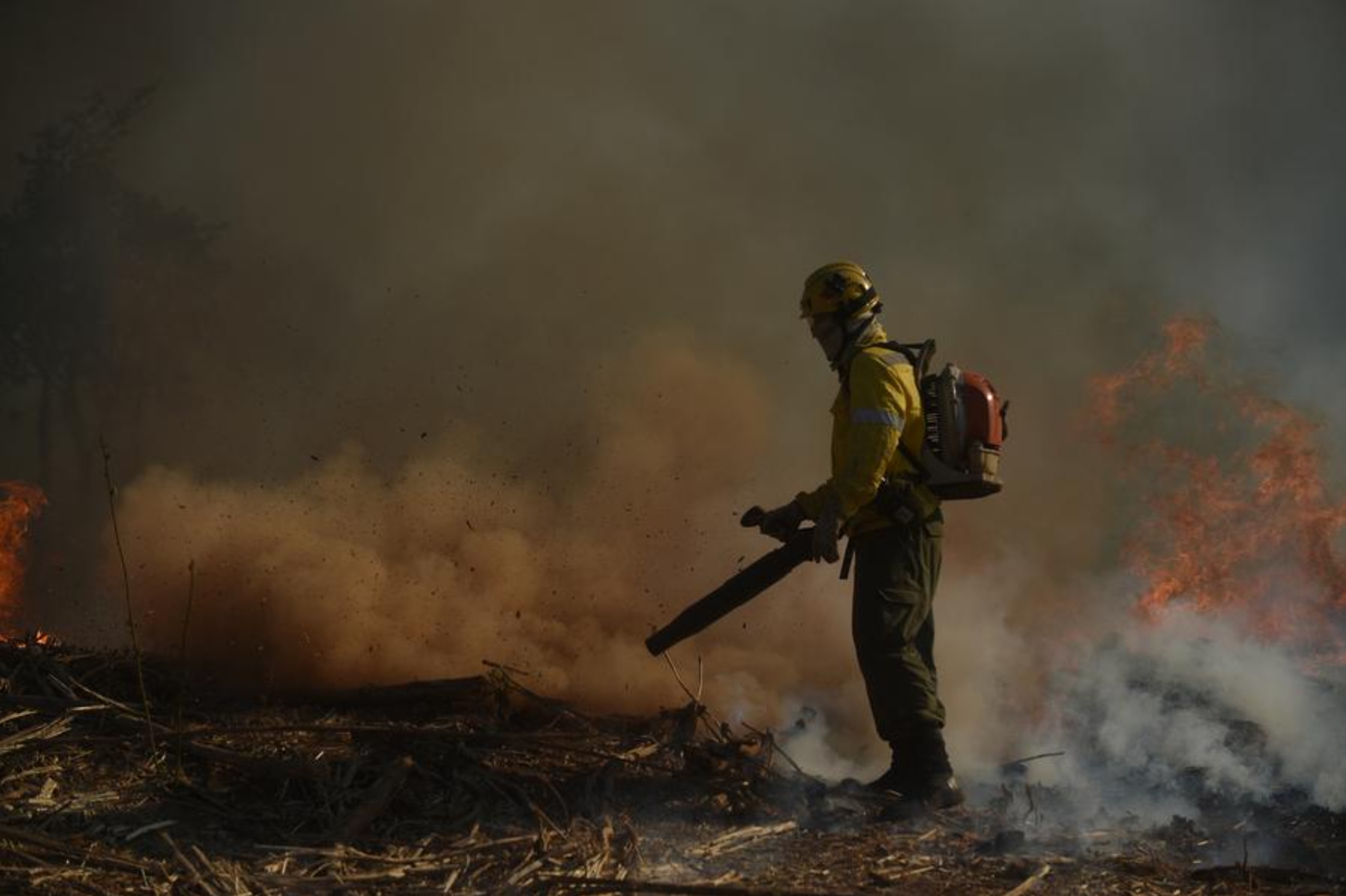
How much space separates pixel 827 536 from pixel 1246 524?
6339 millimetres

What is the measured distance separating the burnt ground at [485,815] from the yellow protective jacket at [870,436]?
108cm

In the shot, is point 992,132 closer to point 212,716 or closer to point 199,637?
point 199,637

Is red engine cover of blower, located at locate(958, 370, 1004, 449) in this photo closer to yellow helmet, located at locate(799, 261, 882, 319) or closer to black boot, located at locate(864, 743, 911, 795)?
yellow helmet, located at locate(799, 261, 882, 319)

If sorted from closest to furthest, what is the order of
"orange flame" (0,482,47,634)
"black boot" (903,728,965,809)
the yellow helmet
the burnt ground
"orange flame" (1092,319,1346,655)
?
1. the burnt ground
2. "black boot" (903,728,965,809)
3. the yellow helmet
4. "orange flame" (1092,319,1346,655)
5. "orange flame" (0,482,47,634)

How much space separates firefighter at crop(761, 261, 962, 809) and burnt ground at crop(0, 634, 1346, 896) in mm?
294

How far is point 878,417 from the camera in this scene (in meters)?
4.98

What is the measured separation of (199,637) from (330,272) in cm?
786

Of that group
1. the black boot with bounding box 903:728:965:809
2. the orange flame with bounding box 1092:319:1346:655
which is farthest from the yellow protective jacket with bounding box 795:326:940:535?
the orange flame with bounding box 1092:319:1346:655

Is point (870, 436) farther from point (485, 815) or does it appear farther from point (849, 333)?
point (485, 815)

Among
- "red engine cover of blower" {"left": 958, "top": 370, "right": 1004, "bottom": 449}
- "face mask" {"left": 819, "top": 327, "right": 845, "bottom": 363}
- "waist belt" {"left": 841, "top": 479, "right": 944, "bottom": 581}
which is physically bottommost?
"waist belt" {"left": 841, "top": 479, "right": 944, "bottom": 581}

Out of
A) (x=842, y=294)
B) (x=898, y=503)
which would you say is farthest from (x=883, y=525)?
(x=842, y=294)

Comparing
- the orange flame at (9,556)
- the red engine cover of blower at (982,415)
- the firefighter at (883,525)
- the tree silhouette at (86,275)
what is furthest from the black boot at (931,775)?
the tree silhouette at (86,275)

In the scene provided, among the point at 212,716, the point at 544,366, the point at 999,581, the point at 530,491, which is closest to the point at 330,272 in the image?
the point at 544,366

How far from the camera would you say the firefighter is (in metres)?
4.98
